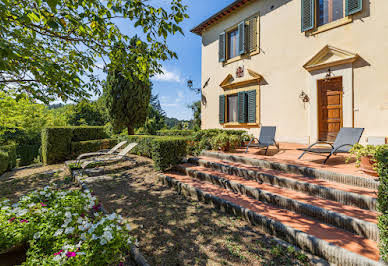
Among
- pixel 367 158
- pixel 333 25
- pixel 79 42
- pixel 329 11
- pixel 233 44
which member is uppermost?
pixel 233 44

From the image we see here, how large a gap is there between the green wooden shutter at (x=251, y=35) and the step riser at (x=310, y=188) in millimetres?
6400

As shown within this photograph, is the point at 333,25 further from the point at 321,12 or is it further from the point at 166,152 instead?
the point at 166,152

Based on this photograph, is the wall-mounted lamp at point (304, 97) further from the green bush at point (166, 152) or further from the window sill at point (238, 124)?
the green bush at point (166, 152)

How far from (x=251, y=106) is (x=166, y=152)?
4.97m

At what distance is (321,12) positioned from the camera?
615cm

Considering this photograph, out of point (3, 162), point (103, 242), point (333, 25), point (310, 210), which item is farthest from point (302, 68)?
point (3, 162)

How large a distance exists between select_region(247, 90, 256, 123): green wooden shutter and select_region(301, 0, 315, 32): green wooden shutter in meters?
2.99

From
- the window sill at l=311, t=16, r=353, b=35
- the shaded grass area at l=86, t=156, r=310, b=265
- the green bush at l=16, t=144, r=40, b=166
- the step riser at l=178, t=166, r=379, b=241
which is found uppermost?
the window sill at l=311, t=16, r=353, b=35

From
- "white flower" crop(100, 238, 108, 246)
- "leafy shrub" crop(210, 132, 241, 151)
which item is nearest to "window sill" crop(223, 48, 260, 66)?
"leafy shrub" crop(210, 132, 241, 151)

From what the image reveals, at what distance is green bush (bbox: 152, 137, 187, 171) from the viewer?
5328mm

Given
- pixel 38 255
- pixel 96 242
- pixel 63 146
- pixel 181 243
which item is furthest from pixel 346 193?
pixel 63 146

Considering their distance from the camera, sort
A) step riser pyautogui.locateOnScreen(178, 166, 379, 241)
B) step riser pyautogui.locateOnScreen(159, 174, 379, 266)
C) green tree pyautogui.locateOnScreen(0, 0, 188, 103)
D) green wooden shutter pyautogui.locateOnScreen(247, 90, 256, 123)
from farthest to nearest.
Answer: green wooden shutter pyautogui.locateOnScreen(247, 90, 256, 123)
green tree pyautogui.locateOnScreen(0, 0, 188, 103)
step riser pyautogui.locateOnScreen(178, 166, 379, 241)
step riser pyautogui.locateOnScreen(159, 174, 379, 266)

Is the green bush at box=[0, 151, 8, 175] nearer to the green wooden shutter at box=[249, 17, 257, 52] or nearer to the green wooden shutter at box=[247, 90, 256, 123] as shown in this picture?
the green wooden shutter at box=[247, 90, 256, 123]

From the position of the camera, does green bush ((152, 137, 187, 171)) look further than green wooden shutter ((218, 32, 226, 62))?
No
